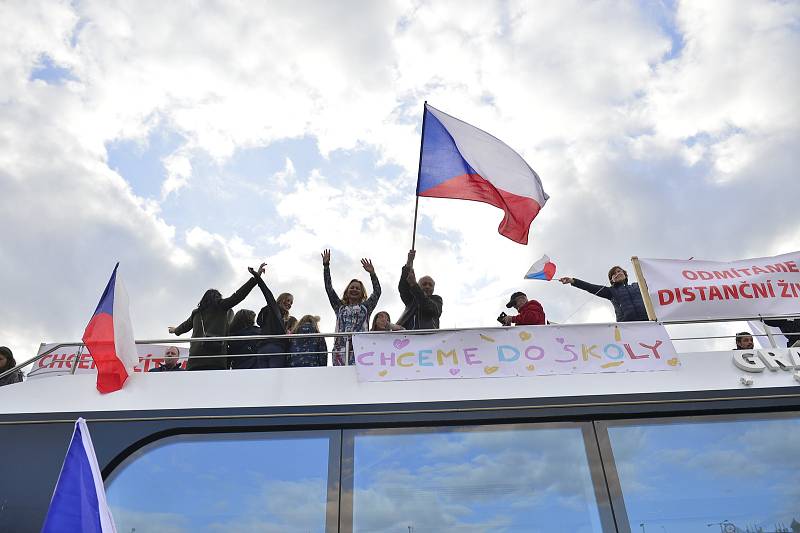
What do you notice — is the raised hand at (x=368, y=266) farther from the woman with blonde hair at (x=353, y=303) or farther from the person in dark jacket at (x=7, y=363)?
the person in dark jacket at (x=7, y=363)

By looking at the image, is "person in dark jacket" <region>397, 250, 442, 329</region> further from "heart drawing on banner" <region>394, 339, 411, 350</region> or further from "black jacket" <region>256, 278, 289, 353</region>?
"black jacket" <region>256, 278, 289, 353</region>

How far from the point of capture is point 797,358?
385cm

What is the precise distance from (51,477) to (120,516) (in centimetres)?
51

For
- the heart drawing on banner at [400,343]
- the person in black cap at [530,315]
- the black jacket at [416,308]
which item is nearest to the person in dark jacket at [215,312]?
the black jacket at [416,308]

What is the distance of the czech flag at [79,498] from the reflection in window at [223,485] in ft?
0.64

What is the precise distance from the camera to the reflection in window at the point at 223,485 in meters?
3.24

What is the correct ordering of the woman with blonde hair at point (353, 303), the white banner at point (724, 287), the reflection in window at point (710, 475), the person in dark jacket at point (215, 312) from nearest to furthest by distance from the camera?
1. the reflection in window at point (710, 475)
2. the white banner at point (724, 287)
3. the woman with blonde hair at point (353, 303)
4. the person in dark jacket at point (215, 312)

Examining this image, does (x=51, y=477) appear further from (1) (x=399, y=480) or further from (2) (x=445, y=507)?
(2) (x=445, y=507)

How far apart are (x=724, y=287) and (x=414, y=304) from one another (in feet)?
7.94

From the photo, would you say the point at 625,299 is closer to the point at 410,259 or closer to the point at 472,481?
the point at 410,259

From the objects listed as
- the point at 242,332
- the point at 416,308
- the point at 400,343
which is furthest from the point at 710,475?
the point at 242,332

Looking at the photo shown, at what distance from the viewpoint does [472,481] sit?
3.35 m

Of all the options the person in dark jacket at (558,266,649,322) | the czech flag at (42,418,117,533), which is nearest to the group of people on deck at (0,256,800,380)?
the person in dark jacket at (558,266,649,322)

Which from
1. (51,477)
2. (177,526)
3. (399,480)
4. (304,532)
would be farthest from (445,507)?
(51,477)
